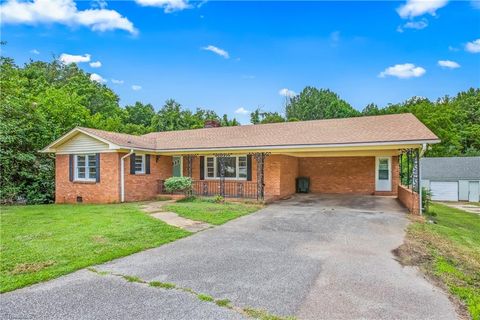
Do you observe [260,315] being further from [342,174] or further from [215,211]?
[342,174]

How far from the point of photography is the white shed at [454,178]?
30.0m

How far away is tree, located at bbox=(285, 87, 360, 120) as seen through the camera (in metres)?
43.4

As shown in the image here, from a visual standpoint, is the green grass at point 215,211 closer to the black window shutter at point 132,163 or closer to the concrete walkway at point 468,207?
the black window shutter at point 132,163

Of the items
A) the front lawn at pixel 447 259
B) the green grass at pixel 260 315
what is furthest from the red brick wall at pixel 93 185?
the front lawn at pixel 447 259

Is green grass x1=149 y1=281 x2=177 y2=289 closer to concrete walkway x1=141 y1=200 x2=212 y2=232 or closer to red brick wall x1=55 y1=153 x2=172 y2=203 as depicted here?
concrete walkway x1=141 y1=200 x2=212 y2=232

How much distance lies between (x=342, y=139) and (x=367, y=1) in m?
6.41

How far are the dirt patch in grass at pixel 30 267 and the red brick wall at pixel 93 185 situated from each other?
8582 mm

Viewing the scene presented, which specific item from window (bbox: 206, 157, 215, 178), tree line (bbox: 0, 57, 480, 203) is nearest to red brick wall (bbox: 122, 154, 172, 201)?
window (bbox: 206, 157, 215, 178)

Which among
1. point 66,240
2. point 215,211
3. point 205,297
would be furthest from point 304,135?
point 205,297

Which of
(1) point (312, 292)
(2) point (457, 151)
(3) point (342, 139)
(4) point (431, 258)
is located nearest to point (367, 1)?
(3) point (342, 139)

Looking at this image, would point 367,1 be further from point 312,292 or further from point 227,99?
point 227,99

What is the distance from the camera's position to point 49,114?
18.7m

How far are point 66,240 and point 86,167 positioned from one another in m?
8.61

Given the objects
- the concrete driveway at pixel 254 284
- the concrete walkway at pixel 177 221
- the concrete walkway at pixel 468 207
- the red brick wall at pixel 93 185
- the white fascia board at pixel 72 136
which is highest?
the white fascia board at pixel 72 136
